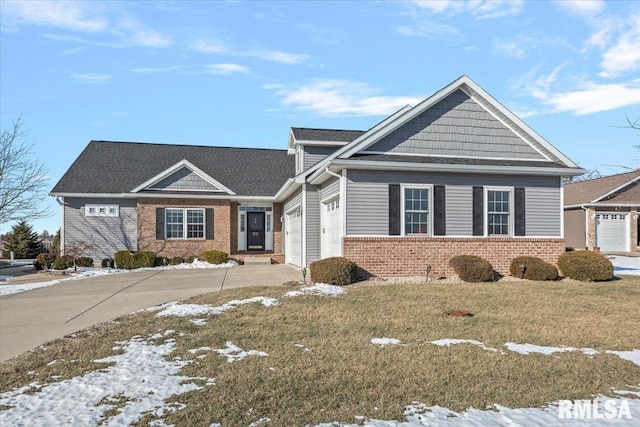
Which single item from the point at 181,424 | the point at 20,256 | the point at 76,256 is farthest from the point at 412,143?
the point at 20,256

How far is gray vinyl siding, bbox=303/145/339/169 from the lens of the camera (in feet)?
65.9

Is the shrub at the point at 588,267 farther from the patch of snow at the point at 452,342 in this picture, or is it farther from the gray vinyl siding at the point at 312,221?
the patch of snow at the point at 452,342

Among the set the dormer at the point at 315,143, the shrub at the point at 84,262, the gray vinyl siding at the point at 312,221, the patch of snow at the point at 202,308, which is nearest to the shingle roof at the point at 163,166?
the shrub at the point at 84,262

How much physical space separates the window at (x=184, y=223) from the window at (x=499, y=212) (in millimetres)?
12583

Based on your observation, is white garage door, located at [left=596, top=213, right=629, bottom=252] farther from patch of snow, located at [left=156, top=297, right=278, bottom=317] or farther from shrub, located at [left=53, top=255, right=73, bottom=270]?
shrub, located at [left=53, top=255, right=73, bottom=270]

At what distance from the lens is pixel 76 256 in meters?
20.3

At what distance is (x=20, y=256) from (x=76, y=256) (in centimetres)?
1626

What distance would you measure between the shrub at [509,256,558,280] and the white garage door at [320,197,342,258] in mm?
5520

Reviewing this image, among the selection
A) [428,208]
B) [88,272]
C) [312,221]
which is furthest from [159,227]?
[428,208]

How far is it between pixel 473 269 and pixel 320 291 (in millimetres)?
4940

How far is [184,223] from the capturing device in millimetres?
21953

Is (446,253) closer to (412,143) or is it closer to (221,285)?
(412,143)

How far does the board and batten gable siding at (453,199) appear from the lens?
47.5 ft

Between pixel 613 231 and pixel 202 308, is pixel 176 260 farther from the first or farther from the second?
A: pixel 613 231
